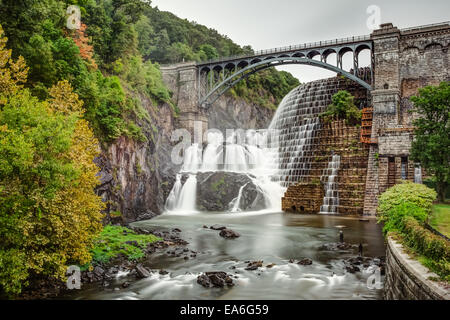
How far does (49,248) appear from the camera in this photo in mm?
10242

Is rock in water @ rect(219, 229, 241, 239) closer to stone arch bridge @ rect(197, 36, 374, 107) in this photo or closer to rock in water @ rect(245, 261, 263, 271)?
rock in water @ rect(245, 261, 263, 271)

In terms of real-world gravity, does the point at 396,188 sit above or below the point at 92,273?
above

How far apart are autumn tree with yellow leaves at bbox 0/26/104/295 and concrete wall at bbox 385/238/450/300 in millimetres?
9174

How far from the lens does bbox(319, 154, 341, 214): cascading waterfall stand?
29941 mm

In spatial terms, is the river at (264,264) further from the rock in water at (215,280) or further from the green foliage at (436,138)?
the green foliage at (436,138)

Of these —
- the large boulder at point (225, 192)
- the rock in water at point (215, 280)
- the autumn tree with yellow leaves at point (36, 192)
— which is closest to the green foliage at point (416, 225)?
the rock in water at point (215, 280)

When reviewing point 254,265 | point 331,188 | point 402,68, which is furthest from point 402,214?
point 402,68

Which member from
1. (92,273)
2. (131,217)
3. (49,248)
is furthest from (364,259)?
(131,217)

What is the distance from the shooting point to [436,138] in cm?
2158
